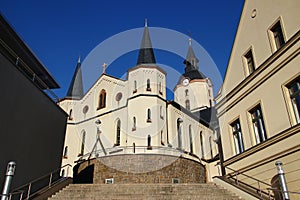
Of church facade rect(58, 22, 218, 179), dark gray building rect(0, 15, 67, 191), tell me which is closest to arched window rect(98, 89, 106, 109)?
church facade rect(58, 22, 218, 179)

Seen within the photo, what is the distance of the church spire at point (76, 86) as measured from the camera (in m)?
39.2

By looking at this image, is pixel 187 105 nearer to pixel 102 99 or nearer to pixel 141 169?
pixel 102 99

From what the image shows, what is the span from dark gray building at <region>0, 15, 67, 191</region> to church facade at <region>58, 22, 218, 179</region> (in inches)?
358

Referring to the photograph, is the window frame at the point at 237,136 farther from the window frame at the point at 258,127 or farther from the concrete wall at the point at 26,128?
the concrete wall at the point at 26,128

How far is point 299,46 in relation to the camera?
1066 centimetres

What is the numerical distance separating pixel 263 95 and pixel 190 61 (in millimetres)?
51777

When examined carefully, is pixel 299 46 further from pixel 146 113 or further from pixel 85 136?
pixel 85 136

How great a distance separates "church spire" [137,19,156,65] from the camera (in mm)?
31409

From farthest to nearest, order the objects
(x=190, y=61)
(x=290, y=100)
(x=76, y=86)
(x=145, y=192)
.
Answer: (x=190, y=61)
(x=76, y=86)
(x=145, y=192)
(x=290, y=100)

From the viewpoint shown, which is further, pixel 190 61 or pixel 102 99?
pixel 190 61

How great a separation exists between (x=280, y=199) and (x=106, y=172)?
12640mm

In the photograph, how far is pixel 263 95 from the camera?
1280 centimetres

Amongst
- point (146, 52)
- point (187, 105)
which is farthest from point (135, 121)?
point (187, 105)

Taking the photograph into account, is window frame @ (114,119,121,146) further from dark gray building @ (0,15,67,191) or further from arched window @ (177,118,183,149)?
dark gray building @ (0,15,67,191)
